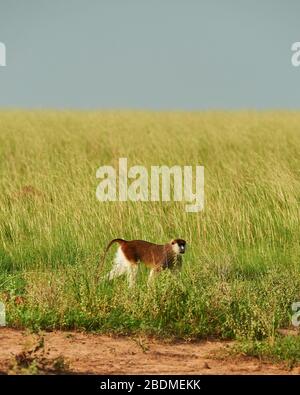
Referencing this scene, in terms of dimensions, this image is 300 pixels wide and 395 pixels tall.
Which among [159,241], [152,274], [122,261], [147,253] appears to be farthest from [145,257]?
[159,241]

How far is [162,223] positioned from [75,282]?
302cm

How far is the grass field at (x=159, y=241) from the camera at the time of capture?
266 inches

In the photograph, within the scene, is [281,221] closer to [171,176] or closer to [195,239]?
[195,239]

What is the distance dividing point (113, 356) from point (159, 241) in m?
3.41

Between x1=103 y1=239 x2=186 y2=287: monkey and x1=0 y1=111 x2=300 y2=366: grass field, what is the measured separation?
156mm

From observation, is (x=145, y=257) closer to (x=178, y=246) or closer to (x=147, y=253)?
(x=147, y=253)

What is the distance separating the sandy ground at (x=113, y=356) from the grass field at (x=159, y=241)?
18cm

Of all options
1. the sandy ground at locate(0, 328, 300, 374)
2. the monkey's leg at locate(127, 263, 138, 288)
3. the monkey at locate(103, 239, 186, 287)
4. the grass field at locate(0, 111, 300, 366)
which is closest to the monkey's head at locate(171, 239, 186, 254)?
the monkey at locate(103, 239, 186, 287)

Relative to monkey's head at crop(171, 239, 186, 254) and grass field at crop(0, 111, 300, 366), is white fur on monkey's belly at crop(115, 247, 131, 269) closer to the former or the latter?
grass field at crop(0, 111, 300, 366)

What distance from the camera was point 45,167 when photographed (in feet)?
44.2

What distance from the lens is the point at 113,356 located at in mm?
6098

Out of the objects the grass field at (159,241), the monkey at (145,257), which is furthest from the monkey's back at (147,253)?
the grass field at (159,241)

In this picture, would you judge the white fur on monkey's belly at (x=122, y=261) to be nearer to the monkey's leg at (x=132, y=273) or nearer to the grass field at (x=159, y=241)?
the monkey's leg at (x=132, y=273)

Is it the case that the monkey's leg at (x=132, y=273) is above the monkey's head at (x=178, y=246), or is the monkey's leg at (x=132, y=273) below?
below
